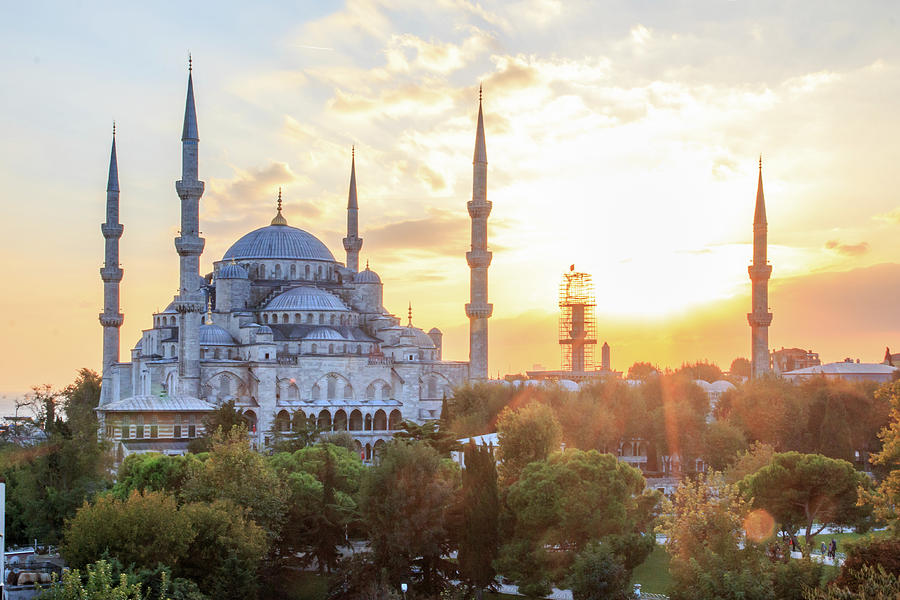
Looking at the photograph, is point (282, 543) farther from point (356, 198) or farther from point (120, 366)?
point (356, 198)

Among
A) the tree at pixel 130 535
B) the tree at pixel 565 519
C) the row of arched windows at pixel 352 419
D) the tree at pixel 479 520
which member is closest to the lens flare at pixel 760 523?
the tree at pixel 565 519

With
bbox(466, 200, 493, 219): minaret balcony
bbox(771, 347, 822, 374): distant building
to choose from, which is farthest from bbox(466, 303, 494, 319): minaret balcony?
bbox(771, 347, 822, 374): distant building

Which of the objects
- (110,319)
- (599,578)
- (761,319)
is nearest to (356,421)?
(110,319)

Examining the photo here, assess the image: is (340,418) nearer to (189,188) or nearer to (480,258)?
(480,258)

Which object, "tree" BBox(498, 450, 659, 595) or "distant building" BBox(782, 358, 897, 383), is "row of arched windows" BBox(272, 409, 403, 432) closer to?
"tree" BBox(498, 450, 659, 595)

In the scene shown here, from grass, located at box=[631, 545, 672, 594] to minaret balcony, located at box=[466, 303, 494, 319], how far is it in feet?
74.5

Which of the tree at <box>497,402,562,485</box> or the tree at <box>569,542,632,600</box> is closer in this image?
the tree at <box>569,542,632,600</box>

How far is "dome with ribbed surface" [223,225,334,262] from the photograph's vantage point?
57.7m

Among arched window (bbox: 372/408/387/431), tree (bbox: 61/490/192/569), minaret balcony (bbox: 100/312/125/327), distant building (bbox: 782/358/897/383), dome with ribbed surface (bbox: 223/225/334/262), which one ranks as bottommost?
tree (bbox: 61/490/192/569)

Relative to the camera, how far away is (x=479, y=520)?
2378 centimetres

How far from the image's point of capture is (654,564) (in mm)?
26984

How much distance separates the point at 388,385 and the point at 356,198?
1552cm

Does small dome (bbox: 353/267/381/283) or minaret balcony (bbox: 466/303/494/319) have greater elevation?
small dome (bbox: 353/267/381/283)

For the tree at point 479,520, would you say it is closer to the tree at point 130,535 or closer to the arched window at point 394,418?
the tree at point 130,535
